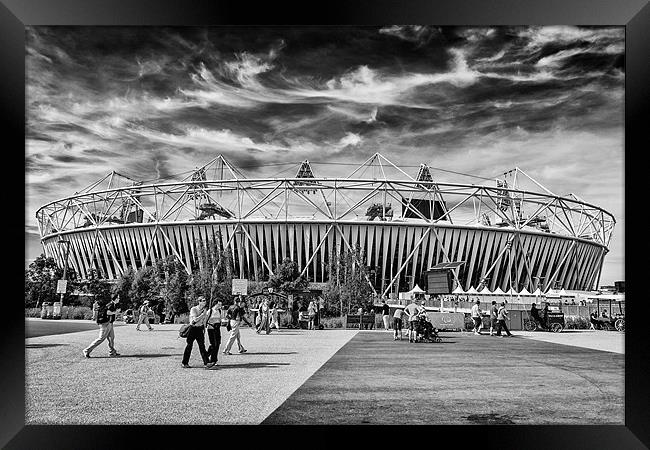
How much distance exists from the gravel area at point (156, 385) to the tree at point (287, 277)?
37102 millimetres

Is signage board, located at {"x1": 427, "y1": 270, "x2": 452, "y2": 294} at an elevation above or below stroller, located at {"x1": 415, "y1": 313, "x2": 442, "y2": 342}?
above

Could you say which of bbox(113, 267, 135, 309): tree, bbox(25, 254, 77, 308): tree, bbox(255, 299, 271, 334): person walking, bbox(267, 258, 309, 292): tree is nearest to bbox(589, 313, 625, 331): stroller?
bbox(255, 299, 271, 334): person walking

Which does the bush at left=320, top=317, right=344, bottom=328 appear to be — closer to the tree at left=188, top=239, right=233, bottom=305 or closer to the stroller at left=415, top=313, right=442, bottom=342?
the stroller at left=415, top=313, right=442, bottom=342

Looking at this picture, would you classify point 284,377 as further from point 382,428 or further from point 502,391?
point 502,391

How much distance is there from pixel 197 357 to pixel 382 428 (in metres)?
7.11

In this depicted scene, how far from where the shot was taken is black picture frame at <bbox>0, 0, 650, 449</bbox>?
841 centimetres

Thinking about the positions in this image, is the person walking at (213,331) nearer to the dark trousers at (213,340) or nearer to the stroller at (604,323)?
the dark trousers at (213,340)

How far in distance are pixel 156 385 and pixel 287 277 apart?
45042mm

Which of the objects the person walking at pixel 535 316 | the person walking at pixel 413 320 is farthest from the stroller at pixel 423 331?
the person walking at pixel 535 316

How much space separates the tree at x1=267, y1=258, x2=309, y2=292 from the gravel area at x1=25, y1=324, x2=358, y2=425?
3710 centimetres

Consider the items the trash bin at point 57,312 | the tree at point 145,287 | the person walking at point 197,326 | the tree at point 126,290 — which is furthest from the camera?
the tree at point 126,290

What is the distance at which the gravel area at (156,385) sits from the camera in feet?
28.1
